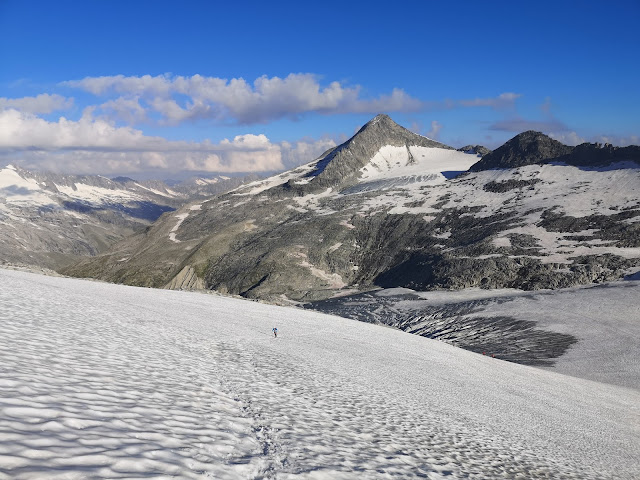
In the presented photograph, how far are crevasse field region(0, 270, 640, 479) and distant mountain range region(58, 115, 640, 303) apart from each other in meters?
81.7

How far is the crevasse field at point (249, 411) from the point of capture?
7574 millimetres

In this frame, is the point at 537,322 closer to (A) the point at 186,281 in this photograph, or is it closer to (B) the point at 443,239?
(B) the point at 443,239

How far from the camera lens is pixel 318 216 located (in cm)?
17925

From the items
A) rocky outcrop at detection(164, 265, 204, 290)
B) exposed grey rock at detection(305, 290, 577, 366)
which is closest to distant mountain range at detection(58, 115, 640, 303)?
rocky outcrop at detection(164, 265, 204, 290)

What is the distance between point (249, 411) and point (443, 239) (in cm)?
12937

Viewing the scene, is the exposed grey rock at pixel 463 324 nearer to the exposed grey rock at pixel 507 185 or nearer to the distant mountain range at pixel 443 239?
the distant mountain range at pixel 443 239

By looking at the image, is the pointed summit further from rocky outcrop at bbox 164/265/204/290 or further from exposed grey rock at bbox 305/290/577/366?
rocky outcrop at bbox 164/265/204/290

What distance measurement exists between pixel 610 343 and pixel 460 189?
125503mm

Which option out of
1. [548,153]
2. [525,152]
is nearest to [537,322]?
[548,153]

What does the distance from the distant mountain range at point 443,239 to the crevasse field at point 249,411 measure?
81.7 meters

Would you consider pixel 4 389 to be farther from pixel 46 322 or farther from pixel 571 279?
pixel 571 279

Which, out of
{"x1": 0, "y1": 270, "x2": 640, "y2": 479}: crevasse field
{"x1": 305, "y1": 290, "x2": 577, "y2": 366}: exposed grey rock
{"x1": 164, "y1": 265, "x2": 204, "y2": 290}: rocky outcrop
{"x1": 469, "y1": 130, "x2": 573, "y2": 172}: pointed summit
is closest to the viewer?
{"x1": 0, "y1": 270, "x2": 640, "y2": 479}: crevasse field

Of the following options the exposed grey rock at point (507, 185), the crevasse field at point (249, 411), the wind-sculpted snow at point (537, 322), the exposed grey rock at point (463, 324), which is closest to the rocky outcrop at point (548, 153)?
the exposed grey rock at point (507, 185)

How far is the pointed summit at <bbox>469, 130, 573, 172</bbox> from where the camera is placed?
577 ft
